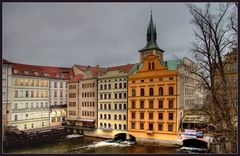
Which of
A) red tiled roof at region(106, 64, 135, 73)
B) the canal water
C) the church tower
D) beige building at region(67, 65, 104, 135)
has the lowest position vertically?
the canal water

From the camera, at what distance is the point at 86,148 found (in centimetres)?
2255

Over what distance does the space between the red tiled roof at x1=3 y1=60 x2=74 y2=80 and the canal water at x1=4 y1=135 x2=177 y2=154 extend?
11.1 m

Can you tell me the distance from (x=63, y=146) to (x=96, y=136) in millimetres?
5408

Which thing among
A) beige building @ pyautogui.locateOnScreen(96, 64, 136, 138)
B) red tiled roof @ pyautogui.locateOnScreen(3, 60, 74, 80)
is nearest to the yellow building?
beige building @ pyautogui.locateOnScreen(96, 64, 136, 138)

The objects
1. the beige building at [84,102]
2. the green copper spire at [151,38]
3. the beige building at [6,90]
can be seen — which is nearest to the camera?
the beige building at [6,90]

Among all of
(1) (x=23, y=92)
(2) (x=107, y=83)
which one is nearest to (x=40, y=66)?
(1) (x=23, y=92)

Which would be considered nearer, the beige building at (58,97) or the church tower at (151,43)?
the church tower at (151,43)

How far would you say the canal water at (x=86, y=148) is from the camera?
21328mm

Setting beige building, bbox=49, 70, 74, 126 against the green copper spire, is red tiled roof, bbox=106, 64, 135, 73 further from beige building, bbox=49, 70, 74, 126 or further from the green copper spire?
beige building, bbox=49, 70, 74, 126

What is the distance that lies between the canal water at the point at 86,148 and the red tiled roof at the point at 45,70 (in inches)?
435

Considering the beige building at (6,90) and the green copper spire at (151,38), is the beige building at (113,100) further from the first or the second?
the beige building at (6,90)

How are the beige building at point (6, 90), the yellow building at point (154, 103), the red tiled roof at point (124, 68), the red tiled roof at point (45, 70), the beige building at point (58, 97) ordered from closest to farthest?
the yellow building at point (154, 103) → the red tiled roof at point (124, 68) → the beige building at point (6, 90) → the red tiled roof at point (45, 70) → the beige building at point (58, 97)

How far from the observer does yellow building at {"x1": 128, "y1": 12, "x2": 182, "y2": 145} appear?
22625mm

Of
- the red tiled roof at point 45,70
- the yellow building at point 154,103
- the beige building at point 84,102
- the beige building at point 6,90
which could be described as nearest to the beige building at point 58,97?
the red tiled roof at point 45,70
